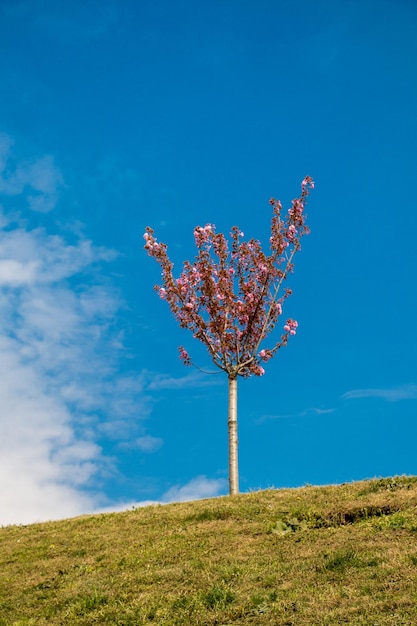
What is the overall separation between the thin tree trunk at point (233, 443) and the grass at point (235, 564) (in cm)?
404

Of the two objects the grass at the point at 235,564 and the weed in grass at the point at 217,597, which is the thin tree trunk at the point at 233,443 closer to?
the grass at the point at 235,564

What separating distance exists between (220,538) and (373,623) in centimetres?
770

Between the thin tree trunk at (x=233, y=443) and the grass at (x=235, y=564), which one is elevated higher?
the thin tree trunk at (x=233, y=443)

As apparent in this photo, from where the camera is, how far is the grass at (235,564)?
40.9 ft

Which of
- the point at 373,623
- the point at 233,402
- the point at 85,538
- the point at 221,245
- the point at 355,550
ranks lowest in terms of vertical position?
the point at 373,623

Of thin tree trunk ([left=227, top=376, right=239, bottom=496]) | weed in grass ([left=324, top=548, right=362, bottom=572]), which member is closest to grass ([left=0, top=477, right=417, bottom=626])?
weed in grass ([left=324, top=548, right=362, bottom=572])

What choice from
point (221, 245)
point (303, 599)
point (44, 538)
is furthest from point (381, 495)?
point (221, 245)

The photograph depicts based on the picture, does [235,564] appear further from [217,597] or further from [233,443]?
[233,443]

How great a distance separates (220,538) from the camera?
18156 mm

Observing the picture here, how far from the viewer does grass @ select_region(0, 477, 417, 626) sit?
12461 mm

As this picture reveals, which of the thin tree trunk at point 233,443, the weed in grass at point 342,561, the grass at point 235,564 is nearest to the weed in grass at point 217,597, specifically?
the grass at point 235,564

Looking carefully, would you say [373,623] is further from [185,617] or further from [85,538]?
[85,538]

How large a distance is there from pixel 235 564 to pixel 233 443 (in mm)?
13018

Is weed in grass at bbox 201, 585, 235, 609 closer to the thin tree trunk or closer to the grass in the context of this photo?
the grass
